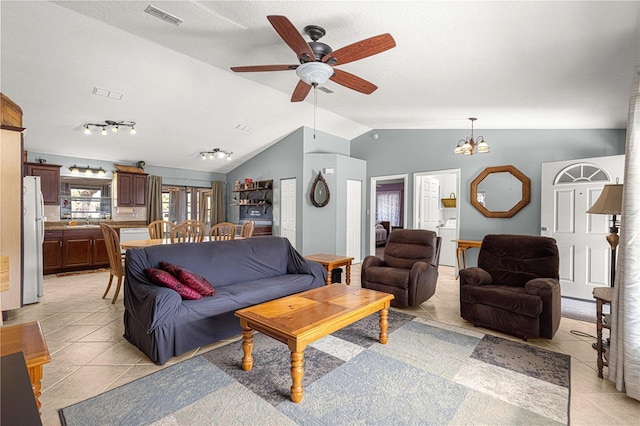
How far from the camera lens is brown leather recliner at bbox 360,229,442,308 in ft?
11.8

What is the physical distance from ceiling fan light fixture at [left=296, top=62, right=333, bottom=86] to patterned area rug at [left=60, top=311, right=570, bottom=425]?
231 centimetres

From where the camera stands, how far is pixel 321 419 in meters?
1.76

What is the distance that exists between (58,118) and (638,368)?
23.5ft

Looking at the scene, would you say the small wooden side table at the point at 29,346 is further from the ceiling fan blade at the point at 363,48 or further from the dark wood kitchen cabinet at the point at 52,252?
the dark wood kitchen cabinet at the point at 52,252

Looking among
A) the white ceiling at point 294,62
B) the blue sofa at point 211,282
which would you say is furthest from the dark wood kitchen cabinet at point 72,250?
the blue sofa at point 211,282

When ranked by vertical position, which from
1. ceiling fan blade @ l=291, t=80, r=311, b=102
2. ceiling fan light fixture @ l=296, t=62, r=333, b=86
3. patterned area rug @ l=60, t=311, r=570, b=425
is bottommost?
patterned area rug @ l=60, t=311, r=570, b=425

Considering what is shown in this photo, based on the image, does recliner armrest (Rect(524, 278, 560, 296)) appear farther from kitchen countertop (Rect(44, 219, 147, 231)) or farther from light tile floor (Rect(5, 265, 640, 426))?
kitchen countertop (Rect(44, 219, 147, 231))

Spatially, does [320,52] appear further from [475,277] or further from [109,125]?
[109,125]

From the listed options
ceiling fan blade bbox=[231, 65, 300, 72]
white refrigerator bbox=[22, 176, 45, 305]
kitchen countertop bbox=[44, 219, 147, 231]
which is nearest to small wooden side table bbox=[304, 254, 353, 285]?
ceiling fan blade bbox=[231, 65, 300, 72]

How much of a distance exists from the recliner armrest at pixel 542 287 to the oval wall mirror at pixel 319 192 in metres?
4.20

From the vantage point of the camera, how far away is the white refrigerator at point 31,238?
3.71 m

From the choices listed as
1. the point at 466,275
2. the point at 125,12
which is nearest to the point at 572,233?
the point at 466,275

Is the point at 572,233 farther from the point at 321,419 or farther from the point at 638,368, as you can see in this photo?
the point at 321,419

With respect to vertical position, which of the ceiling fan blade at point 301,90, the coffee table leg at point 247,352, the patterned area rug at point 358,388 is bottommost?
the patterned area rug at point 358,388
